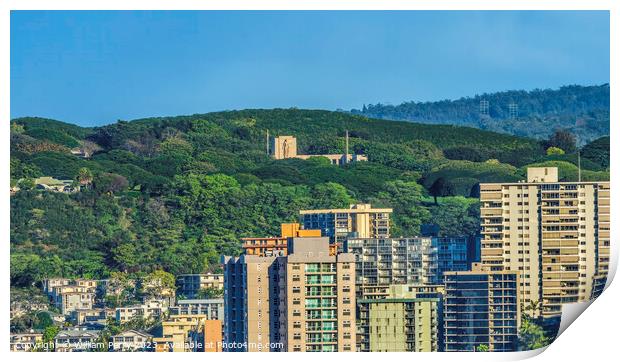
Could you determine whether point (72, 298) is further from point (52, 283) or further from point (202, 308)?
point (202, 308)

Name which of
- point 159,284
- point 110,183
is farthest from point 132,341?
point 110,183

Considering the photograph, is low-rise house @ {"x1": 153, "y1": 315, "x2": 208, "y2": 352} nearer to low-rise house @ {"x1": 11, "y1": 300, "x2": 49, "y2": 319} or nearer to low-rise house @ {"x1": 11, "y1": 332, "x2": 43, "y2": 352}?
low-rise house @ {"x1": 11, "y1": 332, "x2": 43, "y2": 352}

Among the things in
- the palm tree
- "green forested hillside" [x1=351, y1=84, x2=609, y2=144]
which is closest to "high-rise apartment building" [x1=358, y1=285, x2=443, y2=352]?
the palm tree

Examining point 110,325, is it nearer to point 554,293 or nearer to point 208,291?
point 208,291

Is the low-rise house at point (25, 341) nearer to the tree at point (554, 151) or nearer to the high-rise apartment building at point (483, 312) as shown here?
the high-rise apartment building at point (483, 312)
